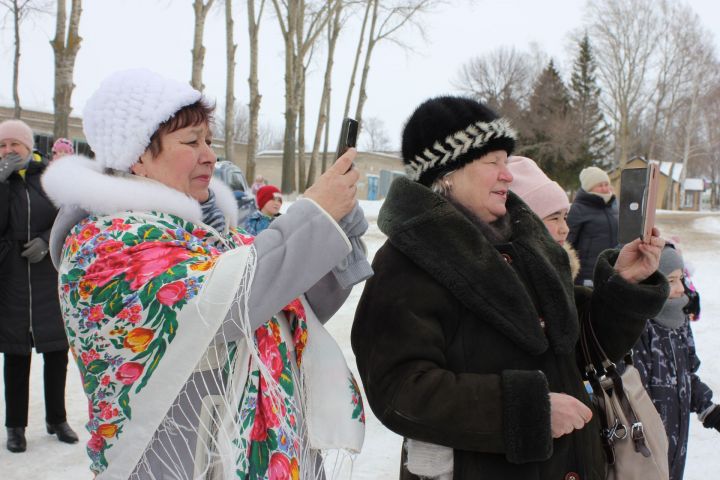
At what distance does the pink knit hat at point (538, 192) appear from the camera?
2717 mm

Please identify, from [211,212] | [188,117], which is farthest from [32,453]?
[188,117]

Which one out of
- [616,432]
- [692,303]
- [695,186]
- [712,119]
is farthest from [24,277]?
[695,186]

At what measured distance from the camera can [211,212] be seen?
74.8 inches

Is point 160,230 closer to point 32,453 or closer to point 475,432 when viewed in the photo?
point 475,432

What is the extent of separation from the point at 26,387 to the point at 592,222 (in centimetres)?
489

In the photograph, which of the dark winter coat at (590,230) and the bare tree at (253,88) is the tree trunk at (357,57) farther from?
the dark winter coat at (590,230)

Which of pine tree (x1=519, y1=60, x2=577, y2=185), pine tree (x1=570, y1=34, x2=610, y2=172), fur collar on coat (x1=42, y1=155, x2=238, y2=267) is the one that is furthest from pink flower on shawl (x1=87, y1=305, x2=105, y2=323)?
pine tree (x1=570, y1=34, x2=610, y2=172)

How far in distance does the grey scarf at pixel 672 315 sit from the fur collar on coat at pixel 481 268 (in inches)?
48.8

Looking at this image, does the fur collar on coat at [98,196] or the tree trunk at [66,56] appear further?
the tree trunk at [66,56]

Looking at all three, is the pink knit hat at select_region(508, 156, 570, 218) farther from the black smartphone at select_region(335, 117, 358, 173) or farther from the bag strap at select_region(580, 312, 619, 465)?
the black smartphone at select_region(335, 117, 358, 173)

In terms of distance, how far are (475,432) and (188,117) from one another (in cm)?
117

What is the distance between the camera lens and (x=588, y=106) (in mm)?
39594

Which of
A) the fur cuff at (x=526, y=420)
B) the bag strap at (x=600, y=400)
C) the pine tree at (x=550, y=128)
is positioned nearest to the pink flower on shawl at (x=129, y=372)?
the fur cuff at (x=526, y=420)

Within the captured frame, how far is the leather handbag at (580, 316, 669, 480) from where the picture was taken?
201 cm
